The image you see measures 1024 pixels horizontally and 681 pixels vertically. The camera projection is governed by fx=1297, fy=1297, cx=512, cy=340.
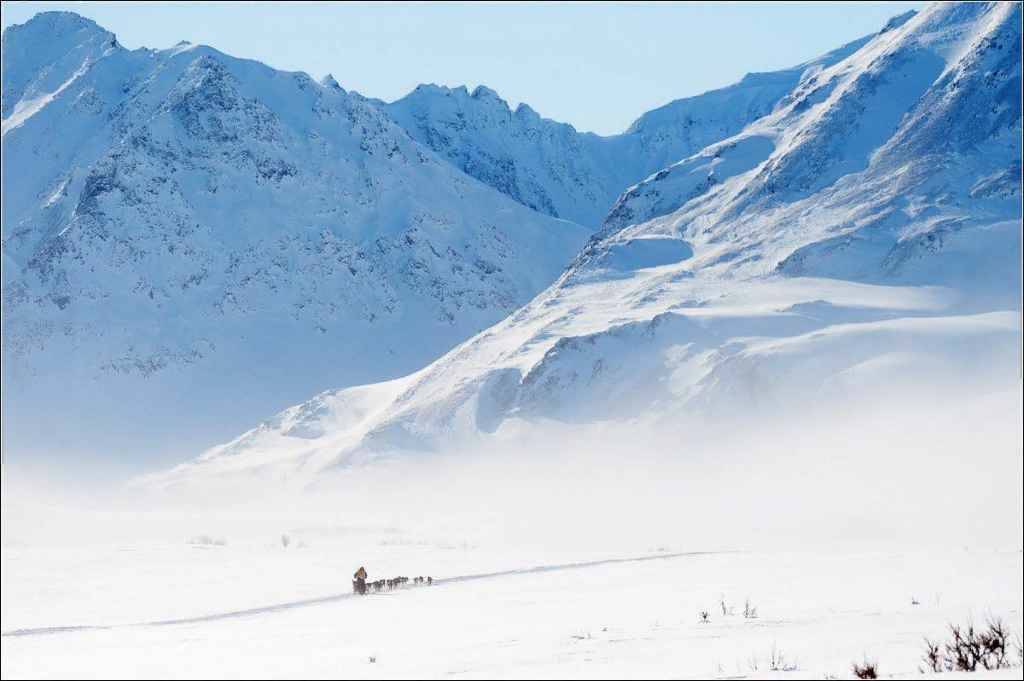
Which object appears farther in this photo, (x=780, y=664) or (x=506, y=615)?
(x=506, y=615)

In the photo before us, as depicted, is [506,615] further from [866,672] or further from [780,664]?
[866,672]

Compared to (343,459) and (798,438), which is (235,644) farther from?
(343,459)

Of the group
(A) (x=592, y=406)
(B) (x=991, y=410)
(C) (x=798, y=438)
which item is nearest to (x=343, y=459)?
(A) (x=592, y=406)

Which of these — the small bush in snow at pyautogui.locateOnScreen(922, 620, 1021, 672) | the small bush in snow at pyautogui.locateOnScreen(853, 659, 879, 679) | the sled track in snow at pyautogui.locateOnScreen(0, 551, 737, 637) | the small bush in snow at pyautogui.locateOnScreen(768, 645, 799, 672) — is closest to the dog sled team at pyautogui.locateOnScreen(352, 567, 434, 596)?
the sled track in snow at pyautogui.locateOnScreen(0, 551, 737, 637)

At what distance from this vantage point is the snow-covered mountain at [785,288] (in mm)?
101875

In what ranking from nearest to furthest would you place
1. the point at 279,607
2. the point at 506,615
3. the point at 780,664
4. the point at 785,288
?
the point at 780,664 → the point at 506,615 → the point at 279,607 → the point at 785,288

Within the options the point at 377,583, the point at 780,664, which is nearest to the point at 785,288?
the point at 377,583

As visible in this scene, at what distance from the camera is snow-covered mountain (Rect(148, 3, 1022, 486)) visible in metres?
102

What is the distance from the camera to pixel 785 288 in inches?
4786

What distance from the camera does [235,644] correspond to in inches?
719

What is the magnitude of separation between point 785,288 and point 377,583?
99.4 metres

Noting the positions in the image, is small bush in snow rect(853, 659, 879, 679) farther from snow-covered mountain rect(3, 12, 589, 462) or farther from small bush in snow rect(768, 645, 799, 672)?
snow-covered mountain rect(3, 12, 589, 462)

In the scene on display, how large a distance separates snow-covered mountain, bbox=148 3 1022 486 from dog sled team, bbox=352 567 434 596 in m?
71.9

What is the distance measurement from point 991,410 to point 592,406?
34.8 metres
